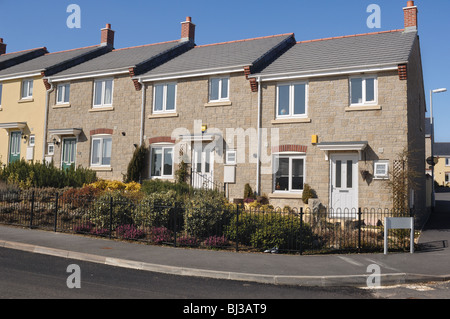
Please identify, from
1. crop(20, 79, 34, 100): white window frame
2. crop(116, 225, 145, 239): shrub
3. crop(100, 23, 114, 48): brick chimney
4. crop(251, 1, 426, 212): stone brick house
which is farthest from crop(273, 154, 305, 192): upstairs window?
crop(100, 23, 114, 48): brick chimney

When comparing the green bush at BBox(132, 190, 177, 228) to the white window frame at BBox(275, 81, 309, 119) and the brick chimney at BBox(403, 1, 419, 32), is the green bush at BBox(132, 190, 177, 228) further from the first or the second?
the brick chimney at BBox(403, 1, 419, 32)

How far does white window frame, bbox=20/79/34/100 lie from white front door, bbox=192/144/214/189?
37.1 ft

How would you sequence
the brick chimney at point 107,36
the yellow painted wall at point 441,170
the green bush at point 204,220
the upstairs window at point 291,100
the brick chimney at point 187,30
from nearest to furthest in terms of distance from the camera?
the green bush at point 204,220, the upstairs window at point 291,100, the brick chimney at point 187,30, the brick chimney at point 107,36, the yellow painted wall at point 441,170

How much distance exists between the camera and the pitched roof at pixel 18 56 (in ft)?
90.3

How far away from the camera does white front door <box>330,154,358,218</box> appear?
→ 1597cm

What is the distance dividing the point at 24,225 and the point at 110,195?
117 inches

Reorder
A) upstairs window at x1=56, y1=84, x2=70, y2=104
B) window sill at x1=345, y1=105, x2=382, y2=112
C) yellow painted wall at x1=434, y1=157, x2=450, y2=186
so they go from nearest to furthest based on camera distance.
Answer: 1. window sill at x1=345, y1=105, x2=382, y2=112
2. upstairs window at x1=56, y1=84, x2=70, y2=104
3. yellow painted wall at x1=434, y1=157, x2=450, y2=186

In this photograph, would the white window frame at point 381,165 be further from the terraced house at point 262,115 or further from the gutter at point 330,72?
the gutter at point 330,72

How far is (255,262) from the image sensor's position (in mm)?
9594

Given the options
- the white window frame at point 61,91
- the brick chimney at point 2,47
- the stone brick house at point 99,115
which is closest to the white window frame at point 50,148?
the stone brick house at point 99,115

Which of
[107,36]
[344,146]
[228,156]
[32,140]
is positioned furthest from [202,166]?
[107,36]

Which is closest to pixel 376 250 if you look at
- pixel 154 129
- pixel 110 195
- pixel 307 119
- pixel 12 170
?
pixel 307 119

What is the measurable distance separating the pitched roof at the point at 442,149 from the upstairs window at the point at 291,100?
49.6 m

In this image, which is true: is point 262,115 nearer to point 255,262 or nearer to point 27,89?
point 255,262
